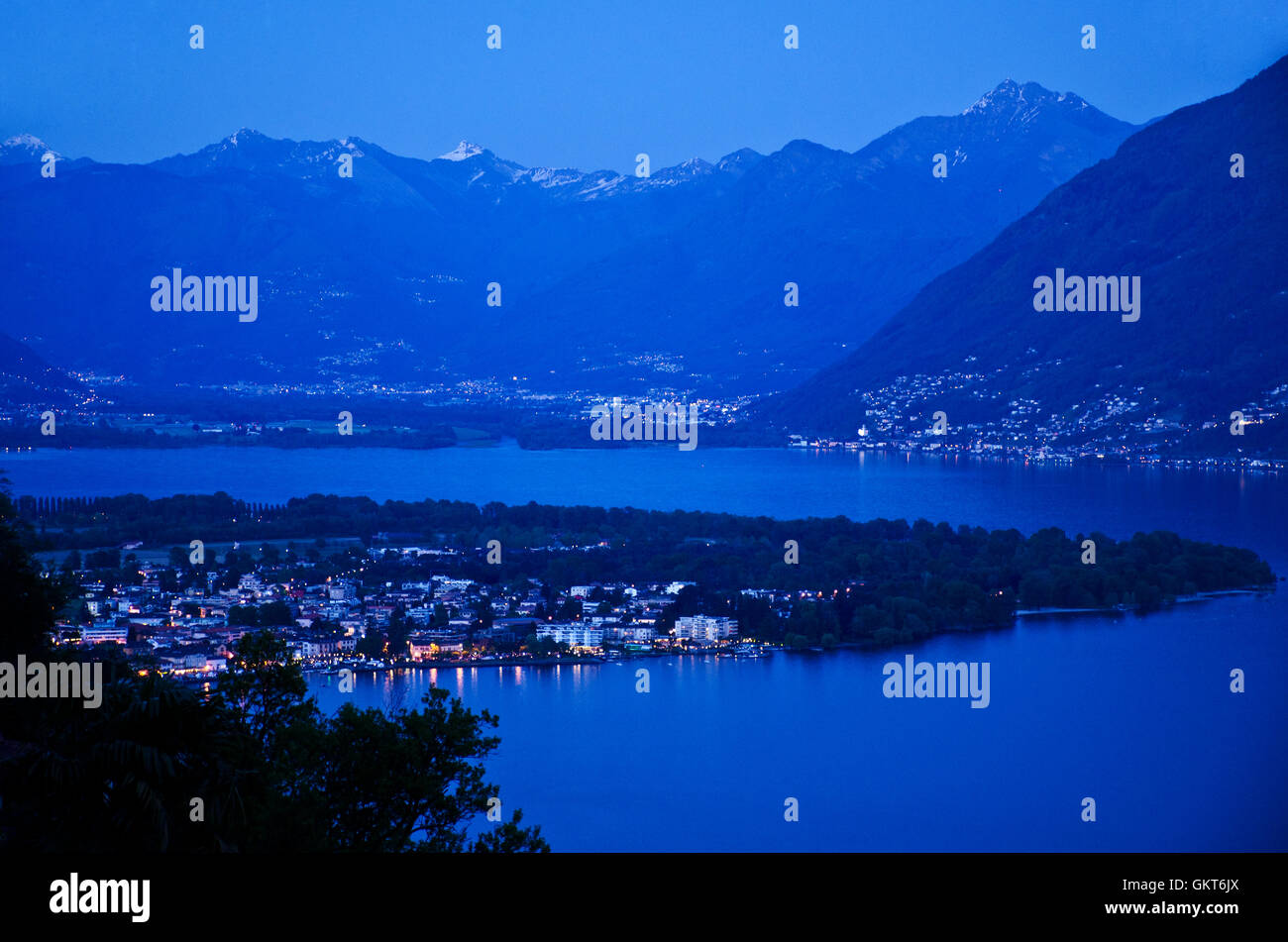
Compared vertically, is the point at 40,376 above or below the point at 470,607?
above

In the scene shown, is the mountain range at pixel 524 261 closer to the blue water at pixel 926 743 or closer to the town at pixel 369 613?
the town at pixel 369 613

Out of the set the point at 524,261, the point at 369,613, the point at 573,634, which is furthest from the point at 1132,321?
the point at 524,261

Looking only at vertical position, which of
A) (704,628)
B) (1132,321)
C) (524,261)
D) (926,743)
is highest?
(524,261)

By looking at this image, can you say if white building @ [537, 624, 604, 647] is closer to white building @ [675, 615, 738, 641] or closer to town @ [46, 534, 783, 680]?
town @ [46, 534, 783, 680]

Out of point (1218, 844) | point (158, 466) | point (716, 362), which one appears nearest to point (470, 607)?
point (1218, 844)

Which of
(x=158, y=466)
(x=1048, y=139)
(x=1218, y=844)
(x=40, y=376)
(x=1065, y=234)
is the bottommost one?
(x=1218, y=844)

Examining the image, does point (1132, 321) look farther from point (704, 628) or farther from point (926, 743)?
point (926, 743)

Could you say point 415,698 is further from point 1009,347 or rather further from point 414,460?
point 1009,347

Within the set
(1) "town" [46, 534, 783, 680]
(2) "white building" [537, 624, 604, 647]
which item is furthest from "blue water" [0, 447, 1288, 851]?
→ (2) "white building" [537, 624, 604, 647]
